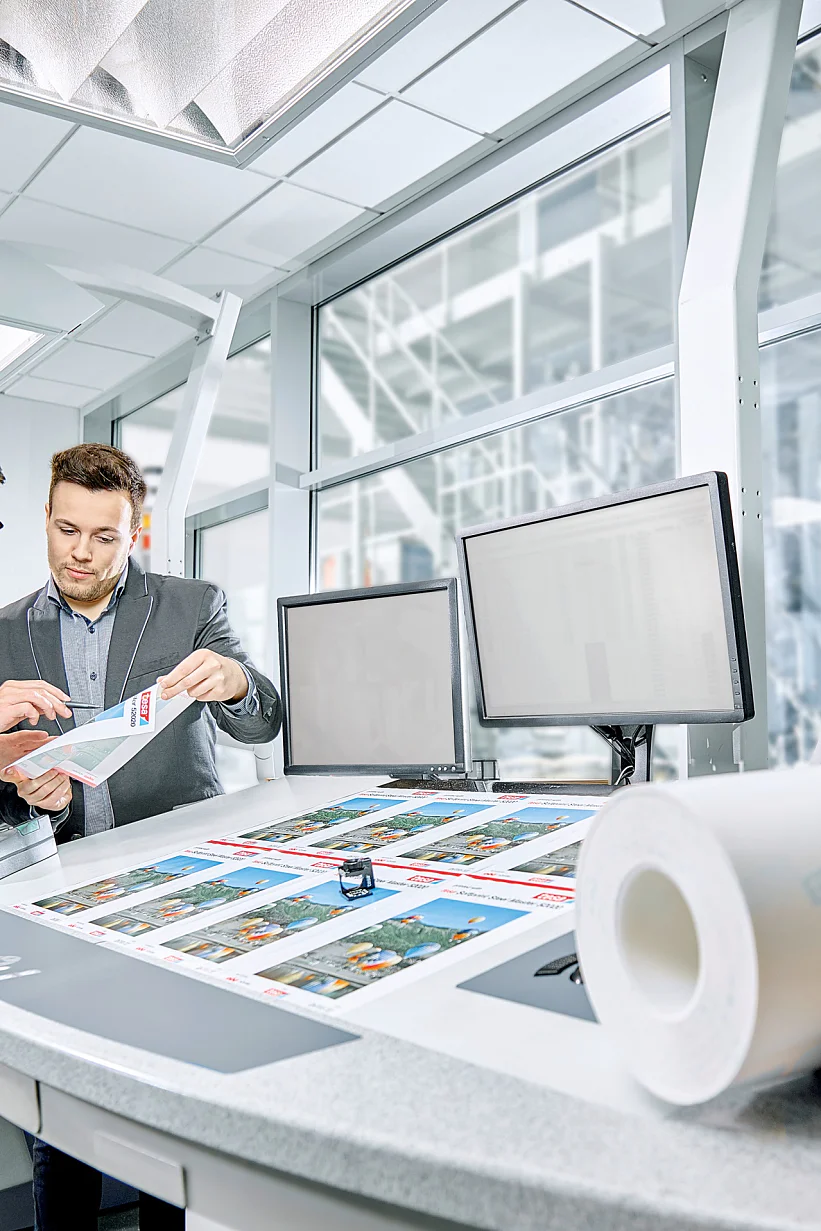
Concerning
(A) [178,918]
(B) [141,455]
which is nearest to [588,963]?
(A) [178,918]

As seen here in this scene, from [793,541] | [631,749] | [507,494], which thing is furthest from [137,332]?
[631,749]

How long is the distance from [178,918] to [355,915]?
0.21 meters

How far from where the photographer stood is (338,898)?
1.07 metres

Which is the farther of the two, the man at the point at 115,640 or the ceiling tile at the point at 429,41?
the ceiling tile at the point at 429,41

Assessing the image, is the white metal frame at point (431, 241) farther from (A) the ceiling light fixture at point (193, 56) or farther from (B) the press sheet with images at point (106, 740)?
(B) the press sheet with images at point (106, 740)

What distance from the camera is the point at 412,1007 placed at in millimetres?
751

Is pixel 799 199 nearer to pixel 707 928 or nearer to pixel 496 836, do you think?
pixel 496 836

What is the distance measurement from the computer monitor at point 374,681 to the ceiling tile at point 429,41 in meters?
1.54

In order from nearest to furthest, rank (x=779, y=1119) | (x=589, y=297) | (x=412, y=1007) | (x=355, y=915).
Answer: (x=779, y=1119) → (x=412, y=1007) → (x=355, y=915) → (x=589, y=297)

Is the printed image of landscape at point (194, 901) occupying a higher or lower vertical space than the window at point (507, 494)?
lower

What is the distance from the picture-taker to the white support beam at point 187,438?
9.60ft

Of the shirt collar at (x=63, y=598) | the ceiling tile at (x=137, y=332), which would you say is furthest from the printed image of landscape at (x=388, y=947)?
the ceiling tile at (x=137, y=332)

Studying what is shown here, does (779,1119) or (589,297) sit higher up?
(589,297)

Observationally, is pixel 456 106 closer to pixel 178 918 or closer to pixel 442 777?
pixel 442 777
